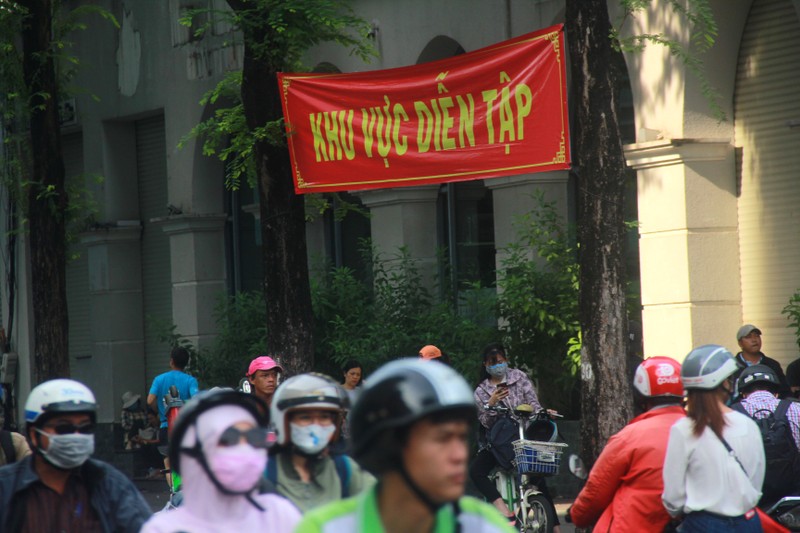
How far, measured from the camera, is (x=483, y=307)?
53.6 ft

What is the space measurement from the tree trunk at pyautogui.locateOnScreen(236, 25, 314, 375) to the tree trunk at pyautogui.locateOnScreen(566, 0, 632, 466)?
12.0 ft

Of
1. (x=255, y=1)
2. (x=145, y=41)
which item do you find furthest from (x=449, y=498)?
(x=145, y=41)

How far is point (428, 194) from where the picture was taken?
1823 cm

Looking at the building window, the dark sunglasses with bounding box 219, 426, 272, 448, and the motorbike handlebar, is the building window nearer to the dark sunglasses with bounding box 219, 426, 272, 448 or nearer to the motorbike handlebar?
the motorbike handlebar

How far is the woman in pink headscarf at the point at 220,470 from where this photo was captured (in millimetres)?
4406

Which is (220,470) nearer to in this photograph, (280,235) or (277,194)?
(280,235)

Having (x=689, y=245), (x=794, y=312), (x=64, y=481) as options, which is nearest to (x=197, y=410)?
(x=64, y=481)

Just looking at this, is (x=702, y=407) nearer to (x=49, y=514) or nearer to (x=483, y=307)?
(x=49, y=514)

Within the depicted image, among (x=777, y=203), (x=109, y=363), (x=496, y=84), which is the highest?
(x=496, y=84)

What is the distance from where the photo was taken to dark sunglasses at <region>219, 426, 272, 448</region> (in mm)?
4441

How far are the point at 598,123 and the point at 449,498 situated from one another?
8.11 meters

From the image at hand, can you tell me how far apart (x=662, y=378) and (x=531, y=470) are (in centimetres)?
593

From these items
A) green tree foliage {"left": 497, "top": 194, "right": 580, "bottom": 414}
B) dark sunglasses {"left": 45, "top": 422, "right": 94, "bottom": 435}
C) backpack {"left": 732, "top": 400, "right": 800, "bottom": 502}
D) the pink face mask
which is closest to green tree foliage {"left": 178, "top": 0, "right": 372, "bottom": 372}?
green tree foliage {"left": 497, "top": 194, "right": 580, "bottom": 414}

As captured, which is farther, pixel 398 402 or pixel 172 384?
pixel 172 384
